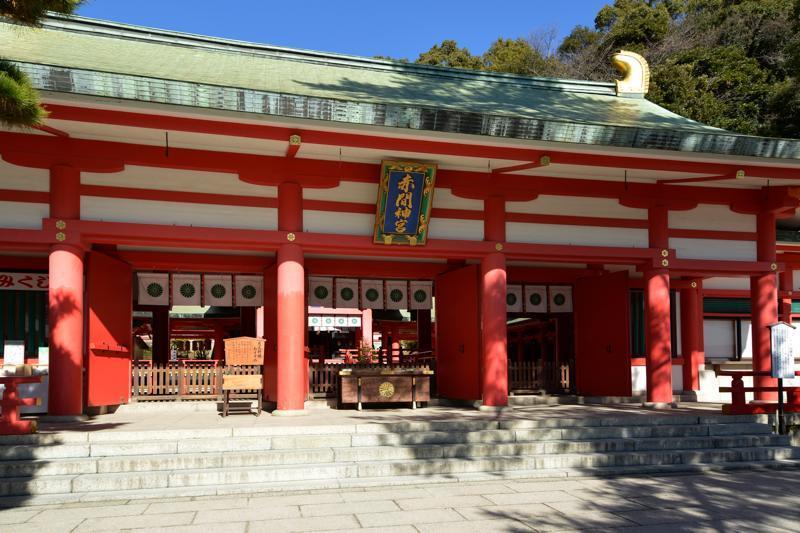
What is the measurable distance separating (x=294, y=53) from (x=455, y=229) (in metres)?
5.53

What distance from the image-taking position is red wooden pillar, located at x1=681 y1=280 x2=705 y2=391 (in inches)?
583

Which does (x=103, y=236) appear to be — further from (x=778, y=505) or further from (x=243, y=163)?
(x=778, y=505)

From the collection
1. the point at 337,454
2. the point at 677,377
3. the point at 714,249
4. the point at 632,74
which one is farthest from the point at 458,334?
the point at 632,74

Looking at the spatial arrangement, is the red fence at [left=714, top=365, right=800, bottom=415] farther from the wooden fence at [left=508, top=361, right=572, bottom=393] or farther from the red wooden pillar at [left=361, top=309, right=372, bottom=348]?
the red wooden pillar at [left=361, top=309, right=372, bottom=348]

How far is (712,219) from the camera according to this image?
12172mm

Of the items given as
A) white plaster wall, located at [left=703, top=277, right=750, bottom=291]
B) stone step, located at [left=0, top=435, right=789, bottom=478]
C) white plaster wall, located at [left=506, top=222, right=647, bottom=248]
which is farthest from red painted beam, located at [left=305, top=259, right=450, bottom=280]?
white plaster wall, located at [left=703, top=277, right=750, bottom=291]

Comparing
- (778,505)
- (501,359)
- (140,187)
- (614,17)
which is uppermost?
(614,17)

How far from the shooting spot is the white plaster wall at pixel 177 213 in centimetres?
960

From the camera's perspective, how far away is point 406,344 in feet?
83.4

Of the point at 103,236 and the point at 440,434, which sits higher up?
the point at 103,236

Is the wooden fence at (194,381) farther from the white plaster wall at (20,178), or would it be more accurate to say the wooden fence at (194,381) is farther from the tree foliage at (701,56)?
the tree foliage at (701,56)

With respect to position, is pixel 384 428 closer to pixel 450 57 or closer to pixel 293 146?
pixel 293 146

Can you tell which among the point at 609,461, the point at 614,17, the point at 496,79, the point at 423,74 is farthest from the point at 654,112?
the point at 614,17

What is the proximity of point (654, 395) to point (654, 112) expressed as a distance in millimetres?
5391
